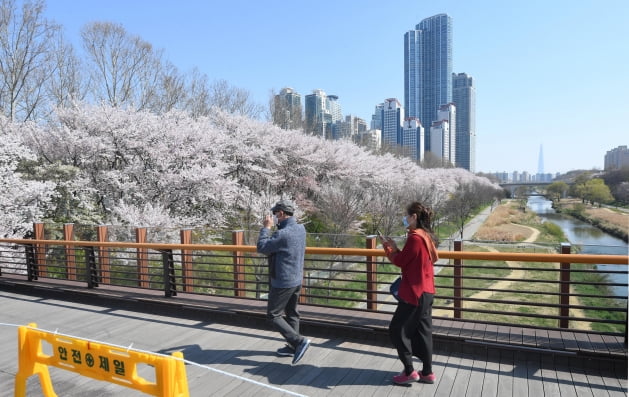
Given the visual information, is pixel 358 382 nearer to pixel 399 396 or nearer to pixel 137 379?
pixel 399 396

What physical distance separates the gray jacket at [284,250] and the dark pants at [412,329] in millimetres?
1077

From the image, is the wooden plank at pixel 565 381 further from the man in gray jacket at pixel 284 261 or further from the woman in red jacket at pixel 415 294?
the man in gray jacket at pixel 284 261

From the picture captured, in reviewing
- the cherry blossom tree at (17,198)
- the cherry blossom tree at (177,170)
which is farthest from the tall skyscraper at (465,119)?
the cherry blossom tree at (17,198)

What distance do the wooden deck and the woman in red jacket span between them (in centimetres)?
21

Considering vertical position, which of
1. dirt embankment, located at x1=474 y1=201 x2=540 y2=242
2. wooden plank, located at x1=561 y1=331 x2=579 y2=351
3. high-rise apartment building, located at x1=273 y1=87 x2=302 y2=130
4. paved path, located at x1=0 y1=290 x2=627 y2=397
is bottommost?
dirt embankment, located at x1=474 y1=201 x2=540 y2=242

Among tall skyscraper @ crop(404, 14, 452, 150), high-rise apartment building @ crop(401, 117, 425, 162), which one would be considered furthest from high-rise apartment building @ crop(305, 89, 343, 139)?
tall skyscraper @ crop(404, 14, 452, 150)

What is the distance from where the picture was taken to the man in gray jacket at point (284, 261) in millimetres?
4094

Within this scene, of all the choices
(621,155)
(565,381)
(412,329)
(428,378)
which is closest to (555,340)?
(565,381)

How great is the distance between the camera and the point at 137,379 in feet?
9.29

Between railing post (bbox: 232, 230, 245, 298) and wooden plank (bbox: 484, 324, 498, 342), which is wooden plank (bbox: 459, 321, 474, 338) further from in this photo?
railing post (bbox: 232, 230, 245, 298)

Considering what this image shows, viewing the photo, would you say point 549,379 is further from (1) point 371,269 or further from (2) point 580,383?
(1) point 371,269

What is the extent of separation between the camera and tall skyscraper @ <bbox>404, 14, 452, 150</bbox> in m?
143

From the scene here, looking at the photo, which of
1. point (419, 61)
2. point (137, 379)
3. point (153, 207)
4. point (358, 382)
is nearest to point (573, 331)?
point (358, 382)

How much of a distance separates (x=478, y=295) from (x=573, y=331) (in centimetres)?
Answer: 1720
